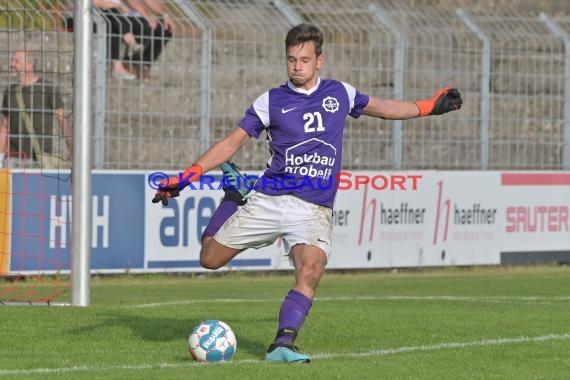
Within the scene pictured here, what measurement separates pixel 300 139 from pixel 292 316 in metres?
1.16

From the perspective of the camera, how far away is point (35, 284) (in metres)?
16.7

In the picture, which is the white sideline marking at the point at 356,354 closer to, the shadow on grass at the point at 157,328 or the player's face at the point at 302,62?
the shadow on grass at the point at 157,328

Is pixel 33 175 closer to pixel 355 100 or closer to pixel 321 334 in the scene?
pixel 321 334

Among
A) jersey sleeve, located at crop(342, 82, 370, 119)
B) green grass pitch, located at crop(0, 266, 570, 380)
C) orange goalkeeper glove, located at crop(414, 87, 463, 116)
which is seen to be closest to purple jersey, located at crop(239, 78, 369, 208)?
jersey sleeve, located at crop(342, 82, 370, 119)

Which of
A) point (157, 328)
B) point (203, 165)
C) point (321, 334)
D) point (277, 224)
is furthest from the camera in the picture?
point (157, 328)

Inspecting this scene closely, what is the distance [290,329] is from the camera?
870cm

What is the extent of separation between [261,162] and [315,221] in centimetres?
1096

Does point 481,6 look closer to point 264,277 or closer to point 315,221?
point 264,277

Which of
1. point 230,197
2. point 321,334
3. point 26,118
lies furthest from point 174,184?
point 26,118

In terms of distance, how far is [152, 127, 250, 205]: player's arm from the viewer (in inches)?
349

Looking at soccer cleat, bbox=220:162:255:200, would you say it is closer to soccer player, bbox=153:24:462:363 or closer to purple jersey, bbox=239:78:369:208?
soccer player, bbox=153:24:462:363

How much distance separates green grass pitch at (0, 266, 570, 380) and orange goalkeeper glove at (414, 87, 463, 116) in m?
1.66

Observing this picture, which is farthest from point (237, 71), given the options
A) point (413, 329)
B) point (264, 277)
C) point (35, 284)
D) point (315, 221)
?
point (315, 221)

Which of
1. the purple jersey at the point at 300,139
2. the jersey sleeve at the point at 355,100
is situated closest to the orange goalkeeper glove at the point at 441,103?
the jersey sleeve at the point at 355,100
